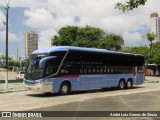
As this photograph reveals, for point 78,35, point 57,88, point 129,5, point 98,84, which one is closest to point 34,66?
point 57,88

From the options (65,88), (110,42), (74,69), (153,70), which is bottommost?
(153,70)

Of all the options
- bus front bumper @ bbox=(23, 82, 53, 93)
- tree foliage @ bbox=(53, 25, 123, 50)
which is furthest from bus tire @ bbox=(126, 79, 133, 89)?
tree foliage @ bbox=(53, 25, 123, 50)

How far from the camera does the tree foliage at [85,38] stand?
78375 millimetres

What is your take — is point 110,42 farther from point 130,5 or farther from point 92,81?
point 130,5

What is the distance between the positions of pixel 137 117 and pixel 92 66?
45.4 feet

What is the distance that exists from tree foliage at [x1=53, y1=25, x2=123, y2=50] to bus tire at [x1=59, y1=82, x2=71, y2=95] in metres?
53.3

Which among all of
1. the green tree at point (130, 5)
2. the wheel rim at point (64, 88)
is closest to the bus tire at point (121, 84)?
the wheel rim at point (64, 88)

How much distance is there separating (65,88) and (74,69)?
4.87ft

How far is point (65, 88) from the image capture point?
2391cm

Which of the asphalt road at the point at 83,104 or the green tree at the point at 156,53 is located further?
the green tree at the point at 156,53

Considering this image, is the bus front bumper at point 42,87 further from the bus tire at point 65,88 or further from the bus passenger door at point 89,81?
the bus passenger door at point 89,81

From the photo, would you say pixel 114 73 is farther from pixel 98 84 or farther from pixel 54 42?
pixel 54 42

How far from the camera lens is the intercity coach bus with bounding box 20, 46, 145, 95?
22.5m

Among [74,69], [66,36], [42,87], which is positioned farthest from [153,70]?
[42,87]
